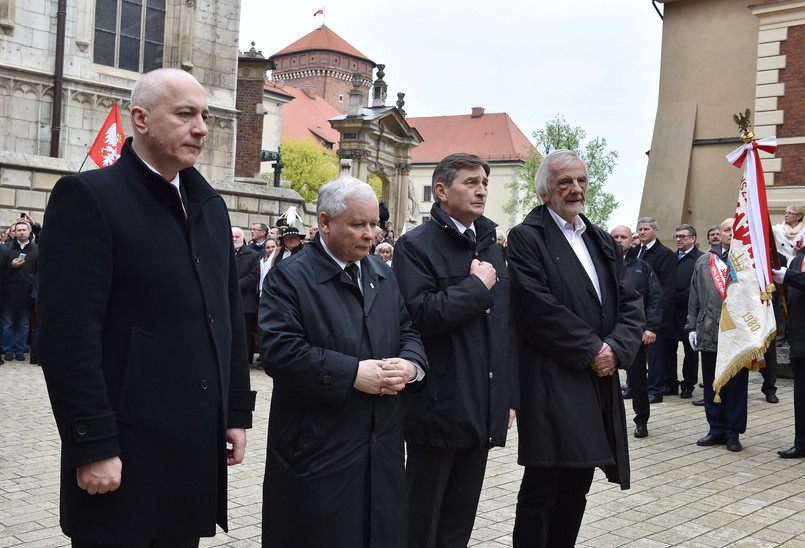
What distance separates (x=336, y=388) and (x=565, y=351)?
152 centimetres

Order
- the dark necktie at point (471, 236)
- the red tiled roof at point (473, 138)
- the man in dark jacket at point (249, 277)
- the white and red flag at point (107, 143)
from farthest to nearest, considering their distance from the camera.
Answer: the red tiled roof at point (473, 138)
the white and red flag at point (107, 143)
the man in dark jacket at point (249, 277)
the dark necktie at point (471, 236)

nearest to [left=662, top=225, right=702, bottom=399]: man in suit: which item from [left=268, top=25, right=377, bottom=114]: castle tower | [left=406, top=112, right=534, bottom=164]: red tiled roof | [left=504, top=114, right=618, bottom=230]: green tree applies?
[left=504, top=114, right=618, bottom=230]: green tree

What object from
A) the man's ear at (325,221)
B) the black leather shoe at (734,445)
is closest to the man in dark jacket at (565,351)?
the man's ear at (325,221)

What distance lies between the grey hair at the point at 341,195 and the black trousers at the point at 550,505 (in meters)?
1.79

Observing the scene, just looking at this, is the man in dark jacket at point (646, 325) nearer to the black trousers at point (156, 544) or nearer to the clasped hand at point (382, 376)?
the clasped hand at point (382, 376)

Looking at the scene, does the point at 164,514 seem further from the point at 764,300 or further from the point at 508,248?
the point at 764,300

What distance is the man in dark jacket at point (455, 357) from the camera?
3893mm

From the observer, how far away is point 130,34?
20562 mm

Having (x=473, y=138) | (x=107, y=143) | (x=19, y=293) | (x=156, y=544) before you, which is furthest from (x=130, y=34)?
(x=473, y=138)

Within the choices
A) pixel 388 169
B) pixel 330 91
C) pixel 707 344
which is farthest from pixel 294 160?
pixel 707 344

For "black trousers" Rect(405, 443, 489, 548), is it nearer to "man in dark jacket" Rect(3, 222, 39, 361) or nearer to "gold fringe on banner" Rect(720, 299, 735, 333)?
"gold fringe on banner" Rect(720, 299, 735, 333)

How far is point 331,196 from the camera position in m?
3.53

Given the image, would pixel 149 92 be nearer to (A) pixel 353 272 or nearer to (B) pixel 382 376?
(A) pixel 353 272

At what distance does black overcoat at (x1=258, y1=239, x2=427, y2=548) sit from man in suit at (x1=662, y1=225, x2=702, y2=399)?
871 cm
